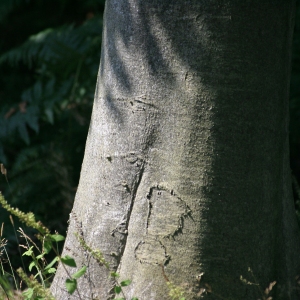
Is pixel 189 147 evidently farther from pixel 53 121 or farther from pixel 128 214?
pixel 53 121

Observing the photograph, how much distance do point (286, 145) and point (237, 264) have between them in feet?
1.89

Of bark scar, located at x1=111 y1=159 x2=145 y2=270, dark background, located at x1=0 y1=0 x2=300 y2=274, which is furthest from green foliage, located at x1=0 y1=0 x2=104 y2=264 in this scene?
bark scar, located at x1=111 y1=159 x2=145 y2=270

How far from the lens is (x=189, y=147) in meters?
1.87

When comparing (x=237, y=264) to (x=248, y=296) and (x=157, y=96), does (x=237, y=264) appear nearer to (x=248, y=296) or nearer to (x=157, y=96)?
(x=248, y=296)

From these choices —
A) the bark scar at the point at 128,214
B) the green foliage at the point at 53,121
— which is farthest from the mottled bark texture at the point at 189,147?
the green foliage at the point at 53,121

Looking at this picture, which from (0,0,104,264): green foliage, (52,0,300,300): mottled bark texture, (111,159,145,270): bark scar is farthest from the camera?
(0,0,104,264): green foliage

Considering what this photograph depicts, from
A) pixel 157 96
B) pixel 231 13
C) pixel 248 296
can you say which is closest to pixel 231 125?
pixel 157 96

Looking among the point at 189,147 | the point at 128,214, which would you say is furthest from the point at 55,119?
the point at 189,147

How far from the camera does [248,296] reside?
77.7 inches

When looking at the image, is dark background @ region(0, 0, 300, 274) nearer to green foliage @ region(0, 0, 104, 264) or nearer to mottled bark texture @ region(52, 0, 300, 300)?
green foliage @ region(0, 0, 104, 264)

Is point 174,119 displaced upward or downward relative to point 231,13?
downward

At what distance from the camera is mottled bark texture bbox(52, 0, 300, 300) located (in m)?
1.81

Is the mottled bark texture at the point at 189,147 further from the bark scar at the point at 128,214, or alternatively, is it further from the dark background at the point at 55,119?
the dark background at the point at 55,119

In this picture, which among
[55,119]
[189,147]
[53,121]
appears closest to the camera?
[189,147]
